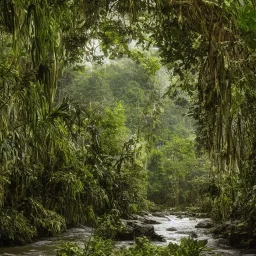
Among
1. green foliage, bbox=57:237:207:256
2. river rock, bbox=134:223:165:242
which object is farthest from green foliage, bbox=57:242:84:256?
river rock, bbox=134:223:165:242

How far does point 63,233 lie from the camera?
7.36m

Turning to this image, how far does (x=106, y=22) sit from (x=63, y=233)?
14.3ft

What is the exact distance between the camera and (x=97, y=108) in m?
10.3

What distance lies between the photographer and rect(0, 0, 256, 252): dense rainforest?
3.12 m

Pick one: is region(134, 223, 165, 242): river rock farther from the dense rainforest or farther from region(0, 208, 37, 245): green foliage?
region(0, 208, 37, 245): green foliage

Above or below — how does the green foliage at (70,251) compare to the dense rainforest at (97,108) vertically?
below

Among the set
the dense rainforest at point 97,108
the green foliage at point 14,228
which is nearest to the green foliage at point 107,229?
the dense rainforest at point 97,108

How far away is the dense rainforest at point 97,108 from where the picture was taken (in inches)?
123

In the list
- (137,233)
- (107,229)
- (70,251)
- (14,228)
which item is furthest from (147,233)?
(70,251)

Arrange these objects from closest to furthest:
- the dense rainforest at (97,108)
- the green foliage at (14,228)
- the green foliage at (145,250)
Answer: the dense rainforest at (97,108) → the green foliage at (145,250) → the green foliage at (14,228)

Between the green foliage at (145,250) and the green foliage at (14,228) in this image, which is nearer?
the green foliage at (145,250)

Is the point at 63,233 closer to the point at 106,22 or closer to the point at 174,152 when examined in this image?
the point at 106,22

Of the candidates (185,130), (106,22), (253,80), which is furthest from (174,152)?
(253,80)

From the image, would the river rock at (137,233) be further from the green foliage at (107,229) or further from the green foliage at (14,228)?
the green foliage at (14,228)
